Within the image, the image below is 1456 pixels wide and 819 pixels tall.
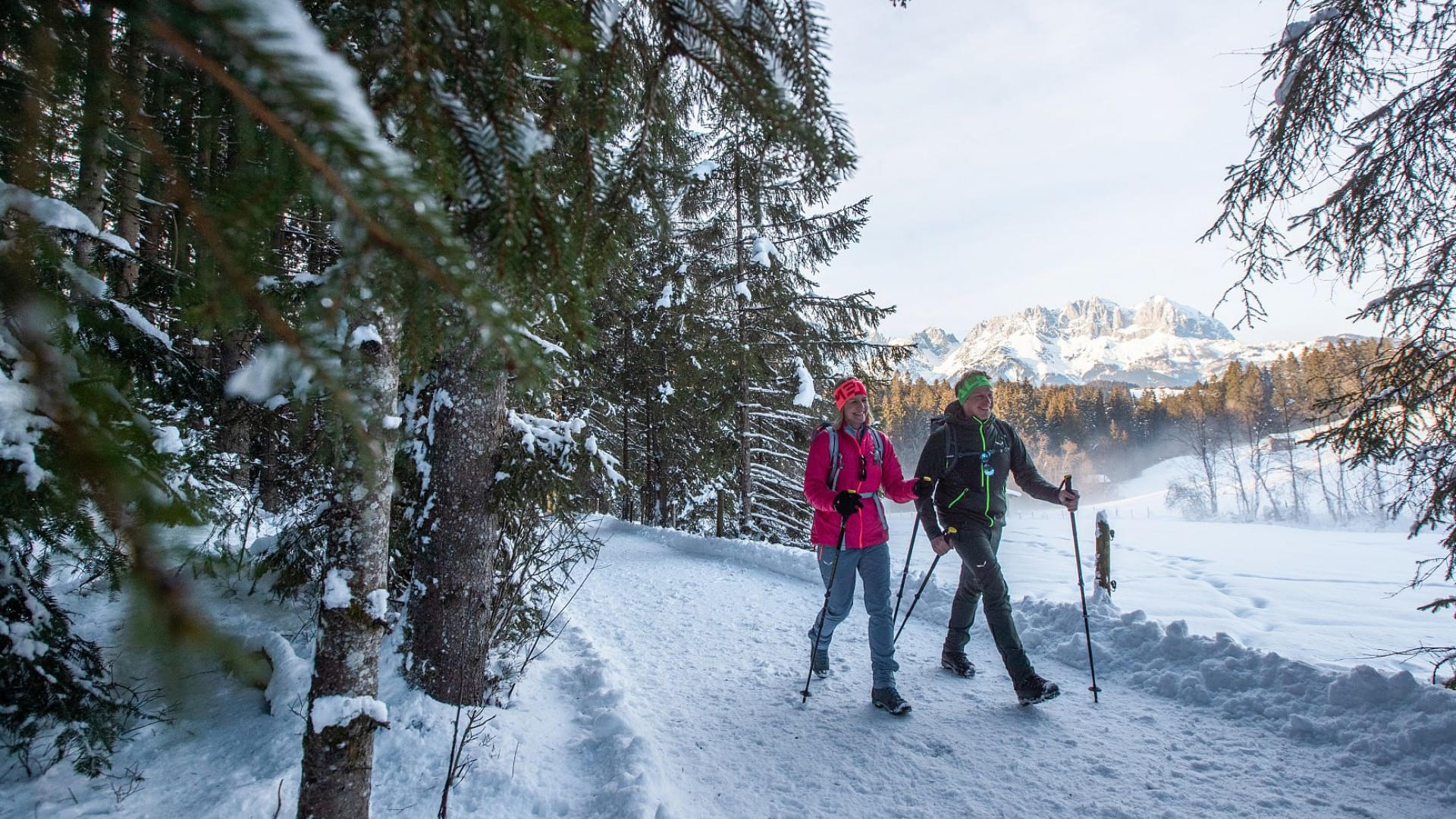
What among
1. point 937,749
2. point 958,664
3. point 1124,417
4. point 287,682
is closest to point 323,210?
point 937,749

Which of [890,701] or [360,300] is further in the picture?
[890,701]

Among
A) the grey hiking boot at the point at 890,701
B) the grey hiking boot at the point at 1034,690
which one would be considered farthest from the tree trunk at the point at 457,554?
the grey hiking boot at the point at 1034,690

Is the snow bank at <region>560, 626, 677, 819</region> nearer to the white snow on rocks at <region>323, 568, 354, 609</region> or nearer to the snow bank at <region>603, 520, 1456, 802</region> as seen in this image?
the white snow on rocks at <region>323, 568, 354, 609</region>

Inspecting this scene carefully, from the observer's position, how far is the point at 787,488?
15.6 m

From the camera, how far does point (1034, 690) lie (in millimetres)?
4129

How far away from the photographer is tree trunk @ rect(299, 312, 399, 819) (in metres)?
2.58

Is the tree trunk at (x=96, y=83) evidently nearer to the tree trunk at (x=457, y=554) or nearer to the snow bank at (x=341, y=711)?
the snow bank at (x=341, y=711)

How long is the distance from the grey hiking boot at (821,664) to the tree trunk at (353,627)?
3.16 meters

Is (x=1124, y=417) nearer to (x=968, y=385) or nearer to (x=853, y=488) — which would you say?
(x=968, y=385)

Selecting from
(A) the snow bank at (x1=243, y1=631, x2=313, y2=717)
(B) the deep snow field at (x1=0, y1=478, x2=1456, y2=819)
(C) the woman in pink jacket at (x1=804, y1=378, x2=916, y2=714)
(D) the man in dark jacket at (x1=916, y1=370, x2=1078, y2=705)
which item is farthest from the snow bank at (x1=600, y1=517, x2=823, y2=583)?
(A) the snow bank at (x1=243, y1=631, x2=313, y2=717)

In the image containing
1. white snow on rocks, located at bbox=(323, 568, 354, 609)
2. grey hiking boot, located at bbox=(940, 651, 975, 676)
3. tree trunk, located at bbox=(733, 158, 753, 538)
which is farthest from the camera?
tree trunk, located at bbox=(733, 158, 753, 538)

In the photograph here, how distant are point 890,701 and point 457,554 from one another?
10.4ft

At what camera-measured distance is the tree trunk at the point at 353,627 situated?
2.58m

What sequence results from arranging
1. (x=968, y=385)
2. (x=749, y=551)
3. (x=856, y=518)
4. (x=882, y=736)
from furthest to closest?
(x=749, y=551), (x=968, y=385), (x=856, y=518), (x=882, y=736)
